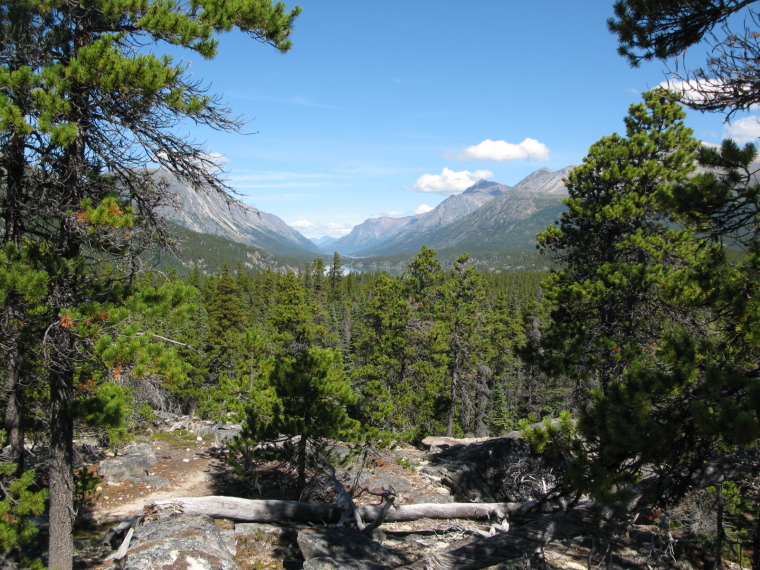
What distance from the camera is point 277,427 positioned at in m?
9.09

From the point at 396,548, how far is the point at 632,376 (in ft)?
18.3

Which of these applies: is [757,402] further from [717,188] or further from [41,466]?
[41,466]

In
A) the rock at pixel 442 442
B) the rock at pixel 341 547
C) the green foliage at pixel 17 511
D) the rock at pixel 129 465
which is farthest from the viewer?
the rock at pixel 442 442

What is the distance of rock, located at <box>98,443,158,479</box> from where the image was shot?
1310 cm

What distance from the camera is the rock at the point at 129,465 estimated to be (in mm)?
13102

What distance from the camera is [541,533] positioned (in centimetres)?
511

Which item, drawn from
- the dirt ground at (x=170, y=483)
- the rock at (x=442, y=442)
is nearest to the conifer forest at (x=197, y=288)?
the dirt ground at (x=170, y=483)

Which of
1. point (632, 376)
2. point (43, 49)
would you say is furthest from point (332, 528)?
point (43, 49)

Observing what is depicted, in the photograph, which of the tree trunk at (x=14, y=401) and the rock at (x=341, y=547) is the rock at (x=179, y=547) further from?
the tree trunk at (x=14, y=401)

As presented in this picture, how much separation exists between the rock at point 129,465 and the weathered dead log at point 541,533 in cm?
1164

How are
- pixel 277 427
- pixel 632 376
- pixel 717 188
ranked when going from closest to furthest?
pixel 717 188
pixel 632 376
pixel 277 427

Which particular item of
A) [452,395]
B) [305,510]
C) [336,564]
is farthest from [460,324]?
[336,564]

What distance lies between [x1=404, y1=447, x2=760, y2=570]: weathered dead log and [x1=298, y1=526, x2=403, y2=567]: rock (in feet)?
4.99

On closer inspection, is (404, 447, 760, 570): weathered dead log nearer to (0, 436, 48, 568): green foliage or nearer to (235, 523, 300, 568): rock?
(235, 523, 300, 568): rock
